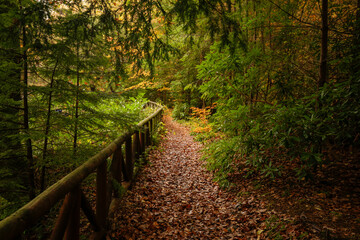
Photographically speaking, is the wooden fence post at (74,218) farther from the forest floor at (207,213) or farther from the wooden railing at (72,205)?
the forest floor at (207,213)

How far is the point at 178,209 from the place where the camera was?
4.55m

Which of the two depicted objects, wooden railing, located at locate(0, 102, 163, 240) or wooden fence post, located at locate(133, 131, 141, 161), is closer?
wooden railing, located at locate(0, 102, 163, 240)

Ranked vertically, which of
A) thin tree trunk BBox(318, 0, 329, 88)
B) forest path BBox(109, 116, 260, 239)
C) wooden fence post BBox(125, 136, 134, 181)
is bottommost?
forest path BBox(109, 116, 260, 239)

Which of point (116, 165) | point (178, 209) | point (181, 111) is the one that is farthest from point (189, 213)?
point (181, 111)

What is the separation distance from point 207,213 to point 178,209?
0.68 metres

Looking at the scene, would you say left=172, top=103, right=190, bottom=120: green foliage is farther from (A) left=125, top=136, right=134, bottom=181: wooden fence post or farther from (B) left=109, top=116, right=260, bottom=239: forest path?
(A) left=125, top=136, right=134, bottom=181: wooden fence post

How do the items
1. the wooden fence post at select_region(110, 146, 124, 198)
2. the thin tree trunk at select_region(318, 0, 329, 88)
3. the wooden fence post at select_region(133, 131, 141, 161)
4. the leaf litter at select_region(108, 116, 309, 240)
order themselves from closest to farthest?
the leaf litter at select_region(108, 116, 309, 240) < the wooden fence post at select_region(110, 146, 124, 198) < the thin tree trunk at select_region(318, 0, 329, 88) < the wooden fence post at select_region(133, 131, 141, 161)

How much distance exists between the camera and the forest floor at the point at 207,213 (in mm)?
3267

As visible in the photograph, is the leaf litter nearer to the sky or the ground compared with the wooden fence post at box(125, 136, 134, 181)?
nearer to the ground

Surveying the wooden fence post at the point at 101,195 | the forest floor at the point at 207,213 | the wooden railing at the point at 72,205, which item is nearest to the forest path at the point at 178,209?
the forest floor at the point at 207,213

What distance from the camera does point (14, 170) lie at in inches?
113

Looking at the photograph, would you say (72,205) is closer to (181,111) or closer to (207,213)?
(207,213)

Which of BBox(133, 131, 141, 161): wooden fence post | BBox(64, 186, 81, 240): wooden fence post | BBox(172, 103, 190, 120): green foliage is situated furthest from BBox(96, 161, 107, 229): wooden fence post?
BBox(172, 103, 190, 120): green foliage

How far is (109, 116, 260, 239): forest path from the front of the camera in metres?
3.64
